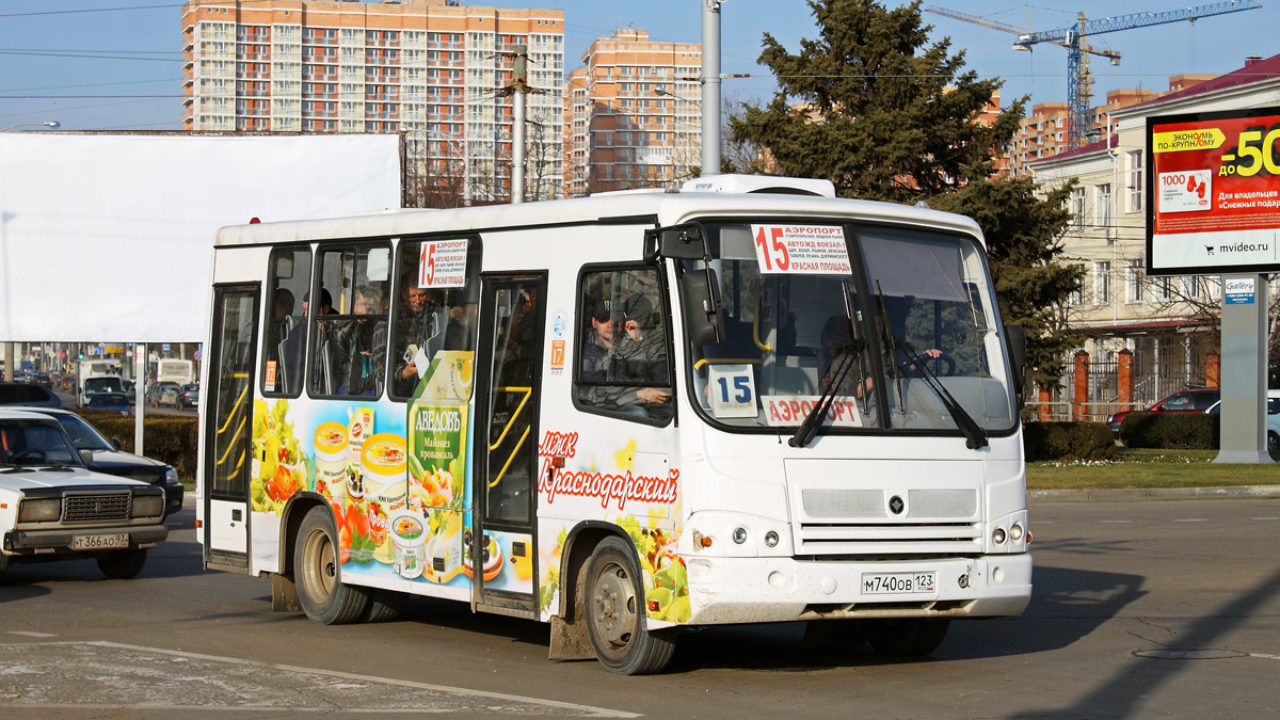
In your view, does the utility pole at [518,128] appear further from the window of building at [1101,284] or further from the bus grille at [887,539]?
the window of building at [1101,284]

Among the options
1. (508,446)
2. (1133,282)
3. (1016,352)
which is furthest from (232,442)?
(1133,282)

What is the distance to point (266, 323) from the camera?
13469 mm

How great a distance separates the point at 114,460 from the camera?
70.6 ft

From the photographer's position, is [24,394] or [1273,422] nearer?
[24,394]

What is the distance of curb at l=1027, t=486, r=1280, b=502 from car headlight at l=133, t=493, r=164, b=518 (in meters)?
15.1

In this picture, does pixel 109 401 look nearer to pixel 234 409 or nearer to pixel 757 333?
pixel 234 409

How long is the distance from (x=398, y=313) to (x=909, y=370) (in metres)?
3.95

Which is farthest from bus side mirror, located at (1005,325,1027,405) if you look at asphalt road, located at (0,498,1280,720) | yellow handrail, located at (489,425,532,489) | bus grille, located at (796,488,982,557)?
yellow handrail, located at (489,425,532,489)

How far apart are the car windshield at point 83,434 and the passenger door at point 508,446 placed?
1265cm

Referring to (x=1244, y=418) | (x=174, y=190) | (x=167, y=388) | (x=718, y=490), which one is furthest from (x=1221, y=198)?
(x=167, y=388)

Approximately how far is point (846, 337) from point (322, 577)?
516 centimetres

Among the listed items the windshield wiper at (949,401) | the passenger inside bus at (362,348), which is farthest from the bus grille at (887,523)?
the passenger inside bus at (362,348)

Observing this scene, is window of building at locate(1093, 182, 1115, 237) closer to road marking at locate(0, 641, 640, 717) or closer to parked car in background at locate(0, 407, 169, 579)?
parked car in background at locate(0, 407, 169, 579)

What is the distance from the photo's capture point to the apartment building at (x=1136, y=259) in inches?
2416
